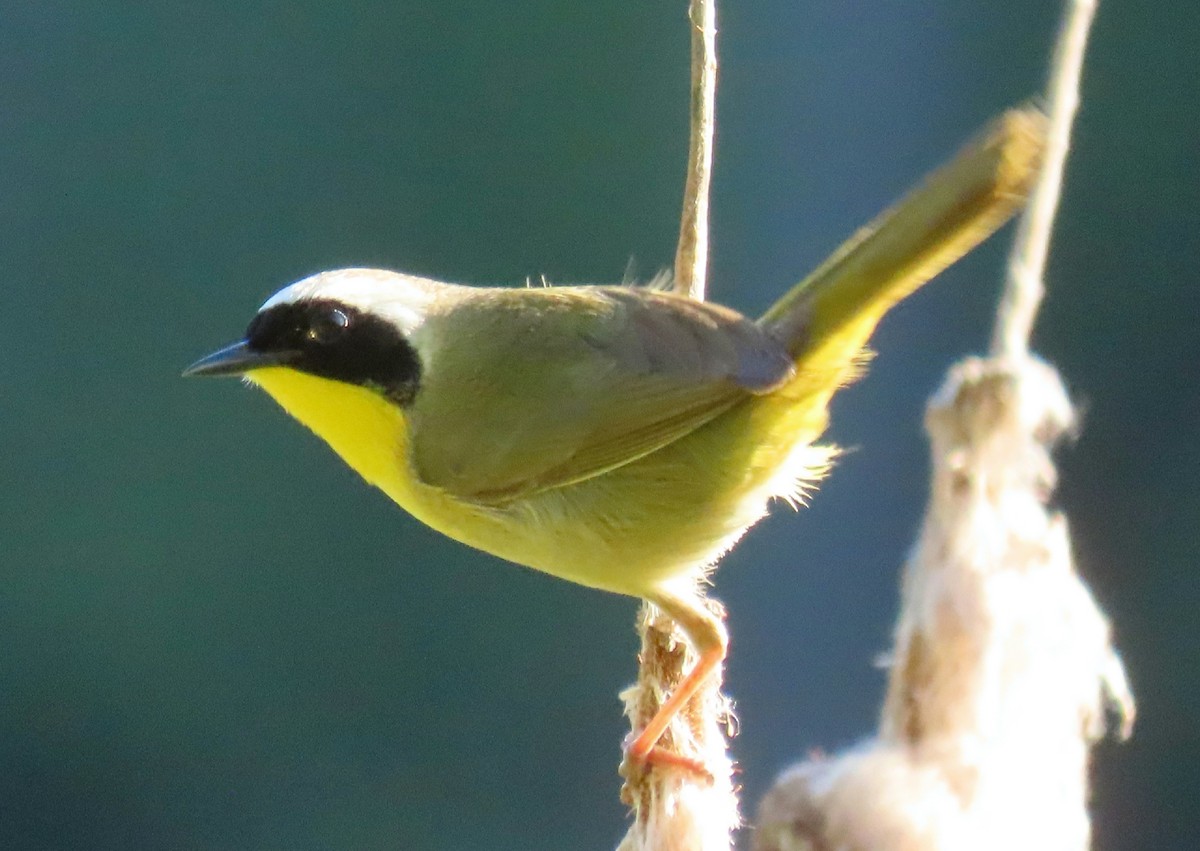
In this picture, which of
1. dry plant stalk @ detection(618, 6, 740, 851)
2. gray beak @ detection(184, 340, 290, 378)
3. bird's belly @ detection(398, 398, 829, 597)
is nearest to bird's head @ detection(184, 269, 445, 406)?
gray beak @ detection(184, 340, 290, 378)

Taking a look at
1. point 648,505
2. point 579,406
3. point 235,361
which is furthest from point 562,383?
point 235,361

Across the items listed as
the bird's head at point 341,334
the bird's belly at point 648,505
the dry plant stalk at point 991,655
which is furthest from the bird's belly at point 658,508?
the dry plant stalk at point 991,655

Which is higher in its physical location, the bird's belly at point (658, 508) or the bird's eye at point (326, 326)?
the bird's eye at point (326, 326)

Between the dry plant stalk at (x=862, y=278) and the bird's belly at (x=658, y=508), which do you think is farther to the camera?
the bird's belly at (x=658, y=508)

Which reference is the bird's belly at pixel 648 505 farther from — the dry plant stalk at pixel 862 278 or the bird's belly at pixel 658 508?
the dry plant stalk at pixel 862 278

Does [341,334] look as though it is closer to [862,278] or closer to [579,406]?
[579,406]

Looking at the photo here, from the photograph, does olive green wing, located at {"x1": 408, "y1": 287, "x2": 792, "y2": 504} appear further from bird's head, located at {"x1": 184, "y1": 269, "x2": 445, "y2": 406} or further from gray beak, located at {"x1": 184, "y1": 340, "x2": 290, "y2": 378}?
gray beak, located at {"x1": 184, "y1": 340, "x2": 290, "y2": 378}

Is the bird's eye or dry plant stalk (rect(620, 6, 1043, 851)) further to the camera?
the bird's eye

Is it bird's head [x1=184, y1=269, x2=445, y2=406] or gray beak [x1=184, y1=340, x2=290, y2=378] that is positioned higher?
bird's head [x1=184, y1=269, x2=445, y2=406]
